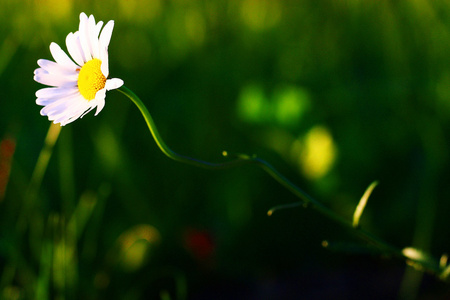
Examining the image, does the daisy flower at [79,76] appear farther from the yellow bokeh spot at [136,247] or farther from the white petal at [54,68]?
the yellow bokeh spot at [136,247]

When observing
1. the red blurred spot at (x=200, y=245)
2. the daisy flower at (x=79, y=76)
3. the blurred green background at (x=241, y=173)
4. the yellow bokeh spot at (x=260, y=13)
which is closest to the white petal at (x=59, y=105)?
the daisy flower at (x=79, y=76)

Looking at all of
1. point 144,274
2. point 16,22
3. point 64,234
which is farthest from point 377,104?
point 16,22

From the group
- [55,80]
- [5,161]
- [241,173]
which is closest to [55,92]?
[55,80]

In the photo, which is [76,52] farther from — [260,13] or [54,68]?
[260,13]

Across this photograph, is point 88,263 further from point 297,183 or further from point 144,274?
point 297,183

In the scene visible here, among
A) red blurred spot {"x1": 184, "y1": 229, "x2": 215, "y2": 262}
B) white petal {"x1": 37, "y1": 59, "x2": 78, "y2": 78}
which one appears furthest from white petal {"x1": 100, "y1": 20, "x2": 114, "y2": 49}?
red blurred spot {"x1": 184, "y1": 229, "x2": 215, "y2": 262}

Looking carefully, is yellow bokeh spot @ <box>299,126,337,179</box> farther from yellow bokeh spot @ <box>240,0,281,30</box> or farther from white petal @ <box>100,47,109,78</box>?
yellow bokeh spot @ <box>240,0,281,30</box>
